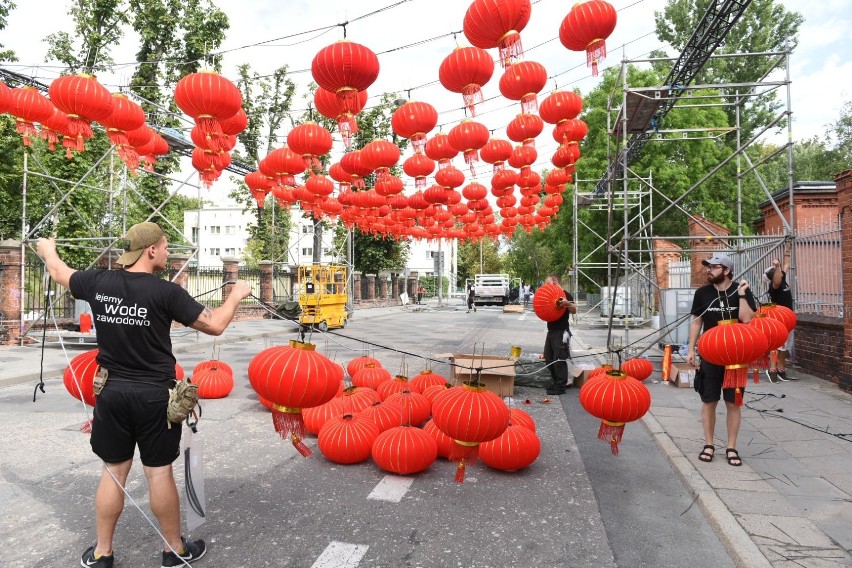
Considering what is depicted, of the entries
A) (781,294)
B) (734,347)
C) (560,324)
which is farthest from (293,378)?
(781,294)

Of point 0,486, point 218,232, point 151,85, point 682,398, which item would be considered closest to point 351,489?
point 0,486

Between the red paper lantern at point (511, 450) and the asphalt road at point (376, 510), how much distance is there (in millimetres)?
133

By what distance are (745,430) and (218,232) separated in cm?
7016

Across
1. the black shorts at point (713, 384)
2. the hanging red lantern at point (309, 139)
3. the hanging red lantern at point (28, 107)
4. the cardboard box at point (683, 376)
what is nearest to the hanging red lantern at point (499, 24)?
the black shorts at point (713, 384)

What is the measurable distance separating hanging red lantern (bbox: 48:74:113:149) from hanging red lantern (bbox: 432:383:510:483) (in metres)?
7.18

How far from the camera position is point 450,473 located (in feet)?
16.1

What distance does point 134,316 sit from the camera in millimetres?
2938

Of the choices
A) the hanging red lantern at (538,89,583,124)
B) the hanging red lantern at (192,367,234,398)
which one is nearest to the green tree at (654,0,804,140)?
the hanging red lantern at (538,89,583,124)

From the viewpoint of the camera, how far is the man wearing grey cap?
2936 mm

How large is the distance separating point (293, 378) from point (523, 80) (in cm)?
547

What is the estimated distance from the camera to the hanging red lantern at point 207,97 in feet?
22.8

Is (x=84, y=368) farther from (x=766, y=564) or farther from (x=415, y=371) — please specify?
(x=415, y=371)

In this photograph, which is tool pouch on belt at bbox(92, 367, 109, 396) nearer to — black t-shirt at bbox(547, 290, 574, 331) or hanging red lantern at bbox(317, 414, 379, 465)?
hanging red lantern at bbox(317, 414, 379, 465)

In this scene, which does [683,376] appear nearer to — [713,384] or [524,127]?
[713,384]
